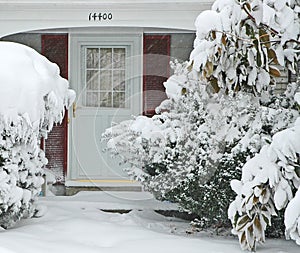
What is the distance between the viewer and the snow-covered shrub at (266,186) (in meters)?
5.11

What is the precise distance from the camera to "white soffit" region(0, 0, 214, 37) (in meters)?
8.82

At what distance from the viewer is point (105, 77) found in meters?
10.4

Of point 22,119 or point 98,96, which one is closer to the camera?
point 22,119

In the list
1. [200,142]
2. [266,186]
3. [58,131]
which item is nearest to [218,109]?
[200,142]

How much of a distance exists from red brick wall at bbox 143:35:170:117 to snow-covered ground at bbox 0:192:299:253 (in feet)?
8.52

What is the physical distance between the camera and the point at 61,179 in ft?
33.1

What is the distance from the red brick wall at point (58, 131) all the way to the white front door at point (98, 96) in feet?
0.37

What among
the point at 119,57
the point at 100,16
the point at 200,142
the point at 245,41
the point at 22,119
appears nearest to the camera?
the point at 245,41

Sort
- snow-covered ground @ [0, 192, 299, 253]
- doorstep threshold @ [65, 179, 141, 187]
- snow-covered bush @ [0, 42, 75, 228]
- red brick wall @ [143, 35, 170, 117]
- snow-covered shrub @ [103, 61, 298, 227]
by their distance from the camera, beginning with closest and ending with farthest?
snow-covered ground @ [0, 192, 299, 253]
snow-covered bush @ [0, 42, 75, 228]
snow-covered shrub @ [103, 61, 298, 227]
doorstep threshold @ [65, 179, 141, 187]
red brick wall @ [143, 35, 170, 117]

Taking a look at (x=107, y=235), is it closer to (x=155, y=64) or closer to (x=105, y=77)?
(x=155, y=64)

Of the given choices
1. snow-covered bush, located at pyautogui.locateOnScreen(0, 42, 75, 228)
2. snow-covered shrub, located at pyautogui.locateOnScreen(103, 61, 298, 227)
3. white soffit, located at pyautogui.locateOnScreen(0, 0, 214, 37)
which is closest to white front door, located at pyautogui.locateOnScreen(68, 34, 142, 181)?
white soffit, located at pyautogui.locateOnScreen(0, 0, 214, 37)

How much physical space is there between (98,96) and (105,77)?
356 mm

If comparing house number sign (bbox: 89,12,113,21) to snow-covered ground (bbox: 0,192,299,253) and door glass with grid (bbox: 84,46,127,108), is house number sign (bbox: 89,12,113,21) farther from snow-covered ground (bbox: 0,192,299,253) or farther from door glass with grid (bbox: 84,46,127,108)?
snow-covered ground (bbox: 0,192,299,253)

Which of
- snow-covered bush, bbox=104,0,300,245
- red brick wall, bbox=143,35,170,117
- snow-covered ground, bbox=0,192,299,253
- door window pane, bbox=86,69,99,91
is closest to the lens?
snow-covered bush, bbox=104,0,300,245
